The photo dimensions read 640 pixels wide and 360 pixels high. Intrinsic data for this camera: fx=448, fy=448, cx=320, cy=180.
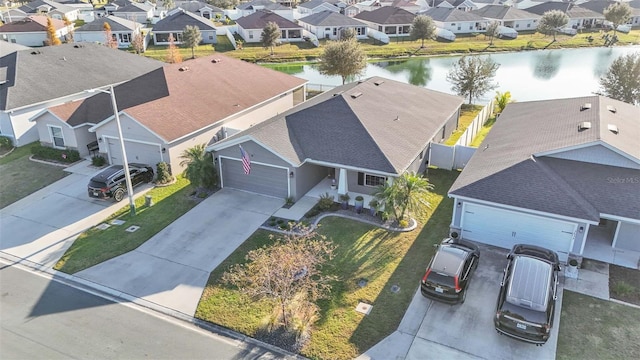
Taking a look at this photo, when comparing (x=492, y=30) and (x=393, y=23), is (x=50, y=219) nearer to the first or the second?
(x=393, y=23)

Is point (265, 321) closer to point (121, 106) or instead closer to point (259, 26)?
point (121, 106)

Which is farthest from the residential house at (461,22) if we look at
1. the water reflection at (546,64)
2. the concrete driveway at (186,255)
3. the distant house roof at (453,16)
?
the concrete driveway at (186,255)

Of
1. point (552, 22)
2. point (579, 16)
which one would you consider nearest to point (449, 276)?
point (552, 22)

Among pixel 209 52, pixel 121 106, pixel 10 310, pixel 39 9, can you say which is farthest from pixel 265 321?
pixel 39 9

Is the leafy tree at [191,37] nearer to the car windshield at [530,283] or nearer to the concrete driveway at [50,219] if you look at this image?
the concrete driveway at [50,219]

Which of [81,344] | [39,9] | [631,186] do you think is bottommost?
[81,344]
